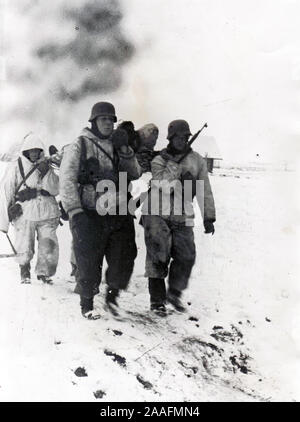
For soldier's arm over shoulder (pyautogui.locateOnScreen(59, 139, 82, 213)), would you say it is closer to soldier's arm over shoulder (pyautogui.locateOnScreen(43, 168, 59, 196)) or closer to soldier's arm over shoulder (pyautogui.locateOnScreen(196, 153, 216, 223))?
soldier's arm over shoulder (pyautogui.locateOnScreen(43, 168, 59, 196))

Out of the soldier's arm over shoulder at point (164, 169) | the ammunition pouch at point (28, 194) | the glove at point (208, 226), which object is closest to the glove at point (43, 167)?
the ammunition pouch at point (28, 194)

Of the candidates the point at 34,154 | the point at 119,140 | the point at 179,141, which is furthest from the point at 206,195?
the point at 34,154

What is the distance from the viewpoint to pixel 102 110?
3.93 meters

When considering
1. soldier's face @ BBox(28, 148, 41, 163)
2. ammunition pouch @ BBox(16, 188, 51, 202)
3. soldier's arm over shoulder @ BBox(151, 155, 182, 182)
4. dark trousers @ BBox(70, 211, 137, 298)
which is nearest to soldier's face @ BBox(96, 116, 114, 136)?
soldier's arm over shoulder @ BBox(151, 155, 182, 182)

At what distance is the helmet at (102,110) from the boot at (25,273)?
5.75 ft

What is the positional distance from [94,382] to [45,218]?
185cm

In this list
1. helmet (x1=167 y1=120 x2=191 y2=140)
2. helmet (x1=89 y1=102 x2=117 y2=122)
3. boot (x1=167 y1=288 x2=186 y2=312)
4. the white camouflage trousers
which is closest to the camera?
helmet (x1=89 y1=102 x2=117 y2=122)

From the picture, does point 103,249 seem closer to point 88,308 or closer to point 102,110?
point 88,308

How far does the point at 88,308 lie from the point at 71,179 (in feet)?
4.12

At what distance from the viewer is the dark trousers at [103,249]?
155 inches

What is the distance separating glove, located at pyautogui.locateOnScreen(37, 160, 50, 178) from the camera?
178 inches

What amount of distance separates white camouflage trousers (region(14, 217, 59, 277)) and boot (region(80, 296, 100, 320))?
2.21 feet

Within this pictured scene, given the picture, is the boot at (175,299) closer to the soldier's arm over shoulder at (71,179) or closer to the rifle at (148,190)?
the rifle at (148,190)

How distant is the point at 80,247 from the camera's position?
3.93m
